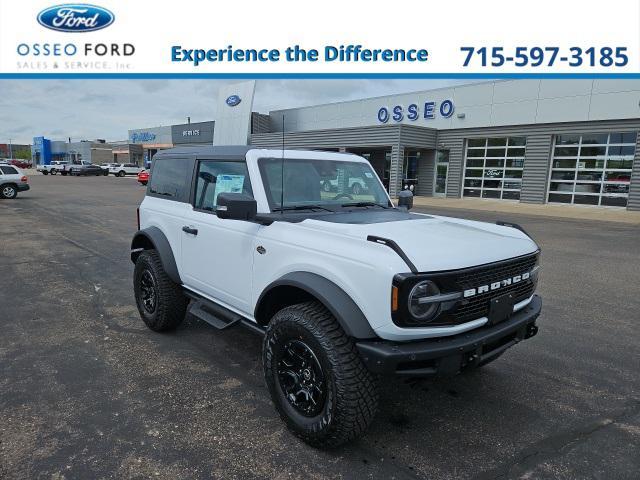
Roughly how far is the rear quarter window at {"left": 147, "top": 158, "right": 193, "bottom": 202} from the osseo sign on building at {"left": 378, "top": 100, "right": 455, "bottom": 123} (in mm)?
23638

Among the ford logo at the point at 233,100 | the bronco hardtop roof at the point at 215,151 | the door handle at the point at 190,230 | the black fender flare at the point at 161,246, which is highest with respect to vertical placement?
the ford logo at the point at 233,100

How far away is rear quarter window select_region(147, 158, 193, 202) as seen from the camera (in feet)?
14.2

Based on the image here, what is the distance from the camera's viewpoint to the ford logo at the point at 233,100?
1529 inches

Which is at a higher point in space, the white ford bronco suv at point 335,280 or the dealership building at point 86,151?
the dealership building at point 86,151

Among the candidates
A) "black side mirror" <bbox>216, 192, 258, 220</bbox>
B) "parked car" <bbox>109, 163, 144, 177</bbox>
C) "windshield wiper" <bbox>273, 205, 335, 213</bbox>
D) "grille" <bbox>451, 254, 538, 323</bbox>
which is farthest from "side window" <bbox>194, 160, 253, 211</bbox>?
"parked car" <bbox>109, 163, 144, 177</bbox>

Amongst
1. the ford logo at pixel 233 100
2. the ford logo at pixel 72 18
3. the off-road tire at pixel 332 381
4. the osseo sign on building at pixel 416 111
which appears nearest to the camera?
the off-road tire at pixel 332 381

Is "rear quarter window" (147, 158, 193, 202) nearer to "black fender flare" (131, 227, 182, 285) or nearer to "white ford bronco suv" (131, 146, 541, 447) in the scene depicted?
"white ford bronco suv" (131, 146, 541, 447)

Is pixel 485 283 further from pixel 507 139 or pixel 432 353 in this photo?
pixel 507 139

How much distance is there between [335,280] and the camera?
2.67 metres

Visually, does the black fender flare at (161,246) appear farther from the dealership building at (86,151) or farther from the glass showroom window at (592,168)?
the dealership building at (86,151)

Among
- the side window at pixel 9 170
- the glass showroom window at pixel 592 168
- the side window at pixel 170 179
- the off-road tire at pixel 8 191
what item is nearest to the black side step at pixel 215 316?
the side window at pixel 170 179

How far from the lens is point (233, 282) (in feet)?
11.6

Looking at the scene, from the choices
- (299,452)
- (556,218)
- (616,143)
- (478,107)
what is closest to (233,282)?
(299,452)

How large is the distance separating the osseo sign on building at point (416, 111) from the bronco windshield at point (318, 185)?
77.3ft
